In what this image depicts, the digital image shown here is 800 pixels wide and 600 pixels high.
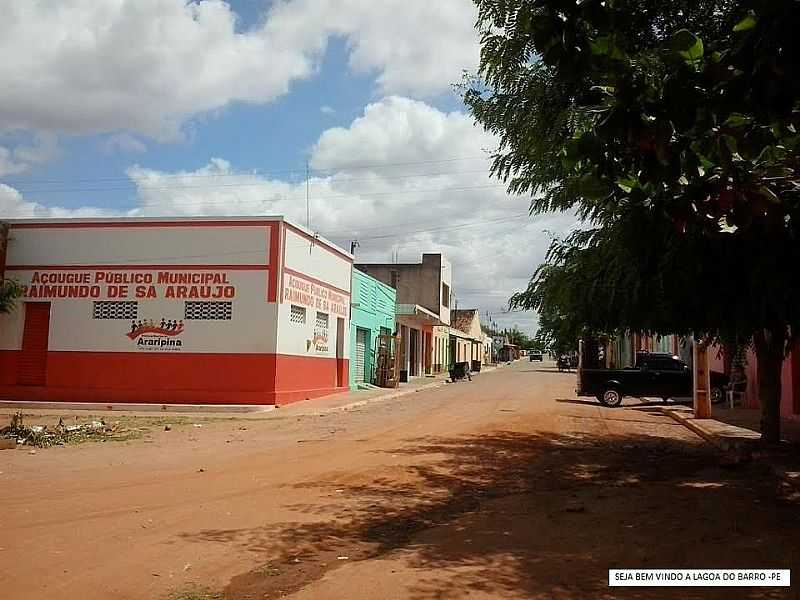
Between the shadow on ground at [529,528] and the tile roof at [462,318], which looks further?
the tile roof at [462,318]

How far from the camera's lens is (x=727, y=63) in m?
4.37

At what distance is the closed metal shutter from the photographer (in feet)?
105

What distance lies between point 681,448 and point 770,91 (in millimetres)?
→ 10164

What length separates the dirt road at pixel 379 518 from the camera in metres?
5.40

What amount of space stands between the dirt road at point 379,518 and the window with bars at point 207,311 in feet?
28.0

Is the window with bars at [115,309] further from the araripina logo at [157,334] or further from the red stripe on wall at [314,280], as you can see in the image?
the red stripe on wall at [314,280]

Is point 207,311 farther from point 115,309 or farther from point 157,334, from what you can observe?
point 115,309

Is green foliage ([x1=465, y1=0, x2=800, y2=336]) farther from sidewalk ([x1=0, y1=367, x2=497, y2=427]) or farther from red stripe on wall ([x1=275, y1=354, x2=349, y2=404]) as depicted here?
red stripe on wall ([x1=275, y1=354, x2=349, y2=404])

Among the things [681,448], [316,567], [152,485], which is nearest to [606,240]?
[681,448]

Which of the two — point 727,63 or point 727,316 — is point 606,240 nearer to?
point 727,316

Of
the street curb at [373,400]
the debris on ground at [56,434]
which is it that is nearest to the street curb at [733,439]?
the street curb at [373,400]

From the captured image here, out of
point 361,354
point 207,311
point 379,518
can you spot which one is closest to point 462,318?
point 361,354

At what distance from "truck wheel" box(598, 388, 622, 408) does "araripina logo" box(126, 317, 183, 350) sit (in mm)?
13406

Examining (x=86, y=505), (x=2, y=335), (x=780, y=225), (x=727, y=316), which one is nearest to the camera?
(x=780, y=225)
